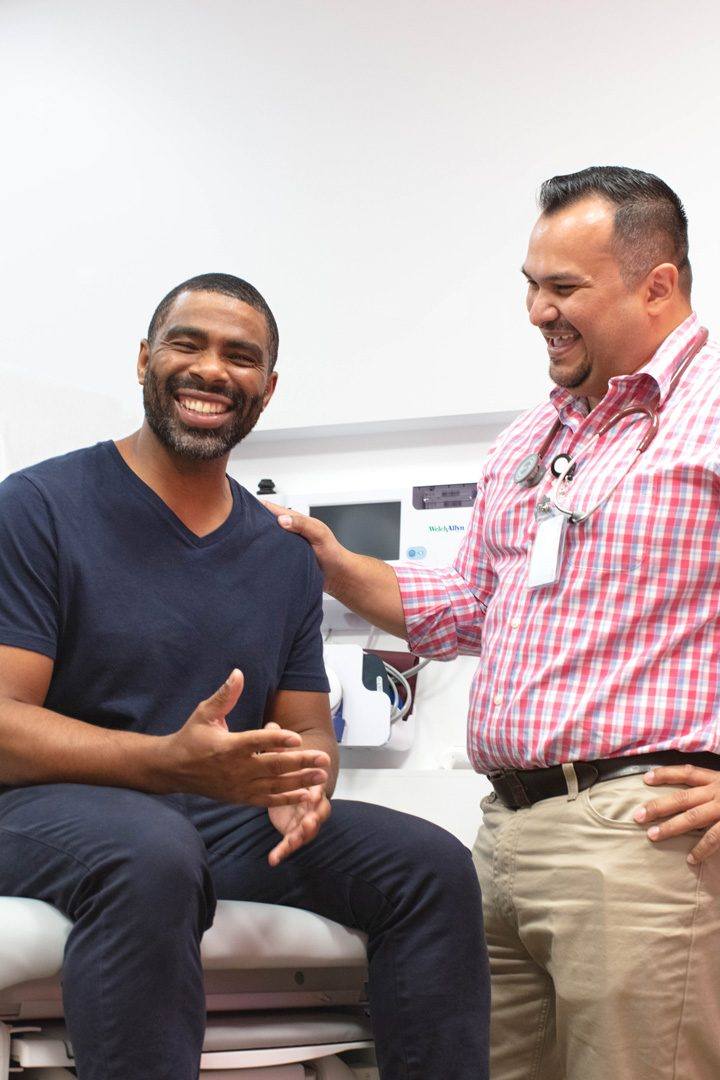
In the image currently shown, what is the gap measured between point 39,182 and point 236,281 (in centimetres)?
139

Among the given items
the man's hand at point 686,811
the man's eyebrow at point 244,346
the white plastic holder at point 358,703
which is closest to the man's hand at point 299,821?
the man's hand at point 686,811

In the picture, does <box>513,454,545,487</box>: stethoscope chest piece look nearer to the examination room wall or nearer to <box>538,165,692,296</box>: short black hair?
<box>538,165,692,296</box>: short black hair

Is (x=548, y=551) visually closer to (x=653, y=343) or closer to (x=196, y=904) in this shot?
(x=653, y=343)

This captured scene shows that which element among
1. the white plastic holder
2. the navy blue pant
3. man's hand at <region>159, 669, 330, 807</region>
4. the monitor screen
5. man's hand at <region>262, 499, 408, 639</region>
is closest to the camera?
the navy blue pant

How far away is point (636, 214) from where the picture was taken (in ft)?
6.50

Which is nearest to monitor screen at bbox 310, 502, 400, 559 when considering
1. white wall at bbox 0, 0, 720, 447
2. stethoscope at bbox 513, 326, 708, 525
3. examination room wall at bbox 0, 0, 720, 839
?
examination room wall at bbox 0, 0, 720, 839

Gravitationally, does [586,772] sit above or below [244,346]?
below

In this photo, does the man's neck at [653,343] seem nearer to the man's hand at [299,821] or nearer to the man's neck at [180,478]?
the man's neck at [180,478]

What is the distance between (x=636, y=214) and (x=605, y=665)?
724 millimetres

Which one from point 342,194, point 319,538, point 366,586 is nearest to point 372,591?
point 366,586

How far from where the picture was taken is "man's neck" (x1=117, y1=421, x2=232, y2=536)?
72.2 inches

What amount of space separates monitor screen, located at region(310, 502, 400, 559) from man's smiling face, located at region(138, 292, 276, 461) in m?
0.84

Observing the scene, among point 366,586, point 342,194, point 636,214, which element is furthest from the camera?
point 342,194

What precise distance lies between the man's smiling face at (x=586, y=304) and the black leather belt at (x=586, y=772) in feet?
1.93
